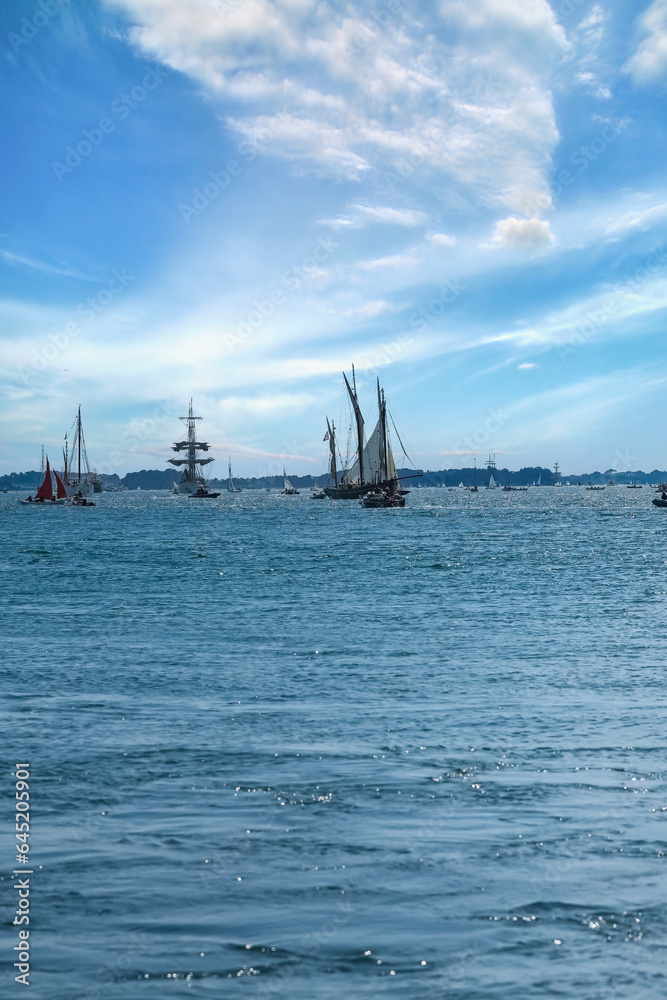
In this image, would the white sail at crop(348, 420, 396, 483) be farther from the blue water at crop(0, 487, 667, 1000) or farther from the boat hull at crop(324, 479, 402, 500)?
the blue water at crop(0, 487, 667, 1000)

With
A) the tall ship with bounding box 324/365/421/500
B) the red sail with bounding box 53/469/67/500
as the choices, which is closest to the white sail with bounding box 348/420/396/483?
the tall ship with bounding box 324/365/421/500

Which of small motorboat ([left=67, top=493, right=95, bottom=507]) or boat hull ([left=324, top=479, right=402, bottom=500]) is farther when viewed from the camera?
small motorboat ([left=67, top=493, right=95, bottom=507])

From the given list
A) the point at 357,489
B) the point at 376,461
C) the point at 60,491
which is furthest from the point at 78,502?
the point at 376,461

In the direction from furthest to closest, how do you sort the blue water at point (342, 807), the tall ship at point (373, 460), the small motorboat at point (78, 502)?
1. the small motorboat at point (78, 502)
2. the tall ship at point (373, 460)
3. the blue water at point (342, 807)

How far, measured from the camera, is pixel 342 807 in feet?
35.1

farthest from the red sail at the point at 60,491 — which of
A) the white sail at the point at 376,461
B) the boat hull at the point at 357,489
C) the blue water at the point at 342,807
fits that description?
the blue water at the point at 342,807

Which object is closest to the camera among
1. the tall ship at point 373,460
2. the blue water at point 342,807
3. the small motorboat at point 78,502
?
the blue water at point 342,807

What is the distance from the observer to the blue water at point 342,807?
23.7ft

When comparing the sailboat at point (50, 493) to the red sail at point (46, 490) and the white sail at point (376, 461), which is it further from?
the white sail at point (376, 461)

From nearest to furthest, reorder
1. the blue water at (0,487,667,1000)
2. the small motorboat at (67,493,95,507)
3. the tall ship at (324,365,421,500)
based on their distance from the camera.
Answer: the blue water at (0,487,667,1000) → the tall ship at (324,365,421,500) → the small motorboat at (67,493,95,507)

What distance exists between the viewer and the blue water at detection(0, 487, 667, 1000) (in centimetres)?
721

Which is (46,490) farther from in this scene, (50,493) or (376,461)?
(376,461)

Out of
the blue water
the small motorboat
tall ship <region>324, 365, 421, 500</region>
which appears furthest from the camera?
the small motorboat

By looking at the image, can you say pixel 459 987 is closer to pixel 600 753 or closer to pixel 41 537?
pixel 600 753
